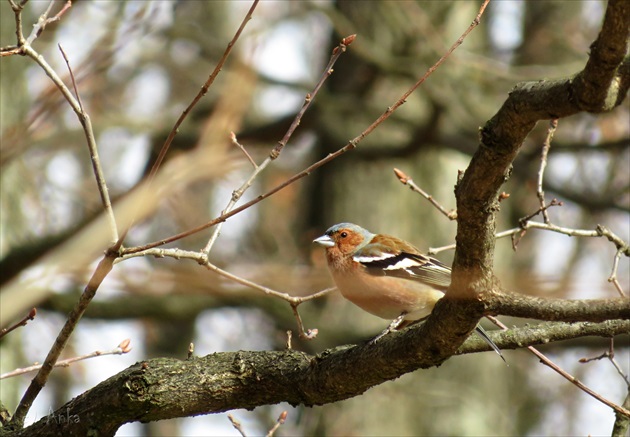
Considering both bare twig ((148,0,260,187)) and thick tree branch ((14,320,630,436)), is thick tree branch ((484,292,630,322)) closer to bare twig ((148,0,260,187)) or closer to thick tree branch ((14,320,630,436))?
thick tree branch ((14,320,630,436))

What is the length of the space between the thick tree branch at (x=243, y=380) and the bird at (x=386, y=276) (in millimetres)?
963

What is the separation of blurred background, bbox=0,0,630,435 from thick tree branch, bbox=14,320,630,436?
0.38m

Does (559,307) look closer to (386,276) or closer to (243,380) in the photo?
(243,380)

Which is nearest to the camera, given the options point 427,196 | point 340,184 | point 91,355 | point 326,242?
point 91,355

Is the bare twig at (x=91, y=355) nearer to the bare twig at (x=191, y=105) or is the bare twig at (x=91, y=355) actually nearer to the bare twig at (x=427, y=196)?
the bare twig at (x=191, y=105)

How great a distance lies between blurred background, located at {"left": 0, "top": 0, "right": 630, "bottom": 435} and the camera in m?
7.53

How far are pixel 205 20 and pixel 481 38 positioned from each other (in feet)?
23.3

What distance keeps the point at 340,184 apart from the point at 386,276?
5483 millimetres

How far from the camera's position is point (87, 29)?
9.02 m

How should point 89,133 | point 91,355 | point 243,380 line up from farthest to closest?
point 91,355 < point 243,380 < point 89,133

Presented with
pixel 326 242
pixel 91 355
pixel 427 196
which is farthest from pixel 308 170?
pixel 326 242

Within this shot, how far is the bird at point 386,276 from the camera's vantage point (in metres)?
5.07

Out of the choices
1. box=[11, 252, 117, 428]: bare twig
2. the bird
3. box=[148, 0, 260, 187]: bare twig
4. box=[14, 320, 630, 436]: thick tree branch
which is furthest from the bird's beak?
box=[148, 0, 260, 187]: bare twig

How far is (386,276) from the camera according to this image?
17.4 ft
